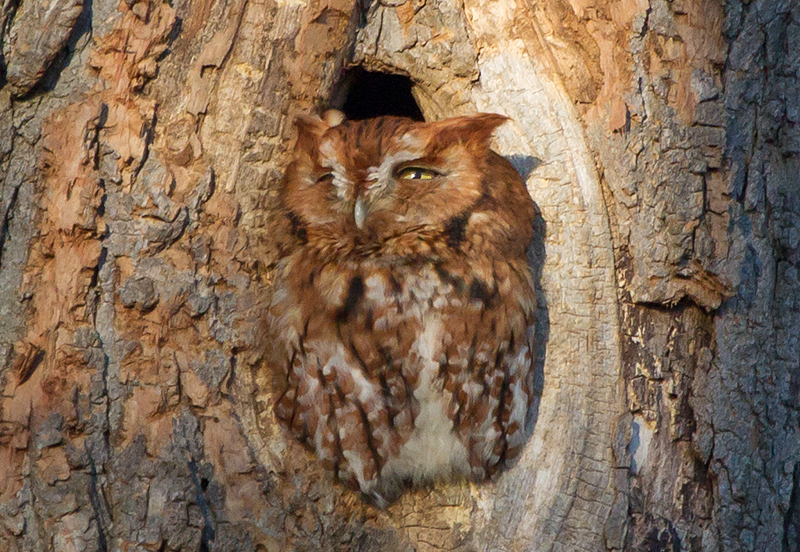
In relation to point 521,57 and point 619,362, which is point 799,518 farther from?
point 521,57

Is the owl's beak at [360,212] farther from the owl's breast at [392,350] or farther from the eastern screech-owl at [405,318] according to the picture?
the owl's breast at [392,350]

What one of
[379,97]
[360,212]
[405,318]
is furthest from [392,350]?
[379,97]

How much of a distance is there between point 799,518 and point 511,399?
91 centimetres

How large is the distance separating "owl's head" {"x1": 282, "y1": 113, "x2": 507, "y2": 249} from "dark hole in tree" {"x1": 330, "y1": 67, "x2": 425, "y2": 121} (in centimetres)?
48

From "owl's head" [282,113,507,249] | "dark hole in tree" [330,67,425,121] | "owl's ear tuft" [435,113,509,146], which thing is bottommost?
"owl's head" [282,113,507,249]

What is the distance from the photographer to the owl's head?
2.08 metres

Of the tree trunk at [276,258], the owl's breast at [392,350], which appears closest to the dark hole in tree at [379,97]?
the tree trunk at [276,258]

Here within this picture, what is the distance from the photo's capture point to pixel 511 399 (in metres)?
2.20

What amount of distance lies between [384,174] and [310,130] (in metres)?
0.26

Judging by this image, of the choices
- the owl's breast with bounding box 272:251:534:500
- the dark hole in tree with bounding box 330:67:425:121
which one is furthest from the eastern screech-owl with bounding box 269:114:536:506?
the dark hole in tree with bounding box 330:67:425:121

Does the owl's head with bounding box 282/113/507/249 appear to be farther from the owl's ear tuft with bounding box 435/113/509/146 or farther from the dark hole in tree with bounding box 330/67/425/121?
the dark hole in tree with bounding box 330/67/425/121

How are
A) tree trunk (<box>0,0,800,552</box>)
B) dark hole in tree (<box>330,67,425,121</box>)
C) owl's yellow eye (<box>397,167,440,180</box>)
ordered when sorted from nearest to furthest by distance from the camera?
tree trunk (<box>0,0,800,552</box>), owl's yellow eye (<box>397,167,440,180</box>), dark hole in tree (<box>330,67,425,121</box>)

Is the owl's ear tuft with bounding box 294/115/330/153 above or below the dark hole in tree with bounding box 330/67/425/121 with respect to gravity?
below

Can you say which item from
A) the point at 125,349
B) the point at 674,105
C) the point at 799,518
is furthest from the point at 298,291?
the point at 799,518
